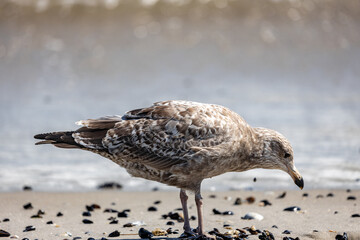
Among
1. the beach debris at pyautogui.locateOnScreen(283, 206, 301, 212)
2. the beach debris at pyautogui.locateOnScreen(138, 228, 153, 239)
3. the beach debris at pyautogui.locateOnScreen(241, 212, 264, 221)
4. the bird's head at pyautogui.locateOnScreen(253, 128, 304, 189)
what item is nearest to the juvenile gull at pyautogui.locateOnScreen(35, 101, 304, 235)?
the bird's head at pyautogui.locateOnScreen(253, 128, 304, 189)

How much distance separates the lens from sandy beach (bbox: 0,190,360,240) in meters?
5.96

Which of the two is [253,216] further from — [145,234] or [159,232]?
[145,234]

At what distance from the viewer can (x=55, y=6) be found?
1545 cm

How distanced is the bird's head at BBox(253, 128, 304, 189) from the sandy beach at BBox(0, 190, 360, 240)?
23.6 inches

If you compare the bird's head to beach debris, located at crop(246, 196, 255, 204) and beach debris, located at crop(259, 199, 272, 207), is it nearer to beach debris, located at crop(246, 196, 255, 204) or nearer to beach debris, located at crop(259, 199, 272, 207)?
beach debris, located at crop(259, 199, 272, 207)

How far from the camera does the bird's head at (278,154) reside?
6020mm

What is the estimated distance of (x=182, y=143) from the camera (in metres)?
5.72

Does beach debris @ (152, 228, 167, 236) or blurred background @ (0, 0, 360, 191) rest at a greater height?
blurred background @ (0, 0, 360, 191)

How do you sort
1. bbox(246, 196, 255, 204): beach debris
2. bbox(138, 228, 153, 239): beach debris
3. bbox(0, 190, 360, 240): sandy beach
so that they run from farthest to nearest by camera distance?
bbox(246, 196, 255, 204): beach debris
bbox(0, 190, 360, 240): sandy beach
bbox(138, 228, 153, 239): beach debris

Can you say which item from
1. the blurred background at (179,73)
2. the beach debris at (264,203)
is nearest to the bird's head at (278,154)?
the beach debris at (264,203)

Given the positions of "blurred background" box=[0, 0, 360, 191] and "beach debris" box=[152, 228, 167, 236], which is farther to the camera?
"blurred background" box=[0, 0, 360, 191]

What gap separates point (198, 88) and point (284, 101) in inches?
75.1

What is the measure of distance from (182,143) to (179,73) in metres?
7.40

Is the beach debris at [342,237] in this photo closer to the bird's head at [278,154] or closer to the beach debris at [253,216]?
the bird's head at [278,154]
